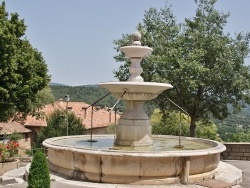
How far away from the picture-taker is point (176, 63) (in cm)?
2066

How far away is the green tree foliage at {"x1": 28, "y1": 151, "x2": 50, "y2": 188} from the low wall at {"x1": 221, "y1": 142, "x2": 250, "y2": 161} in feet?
31.5

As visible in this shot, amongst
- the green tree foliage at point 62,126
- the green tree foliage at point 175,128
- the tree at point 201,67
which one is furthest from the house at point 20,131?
the tree at point 201,67

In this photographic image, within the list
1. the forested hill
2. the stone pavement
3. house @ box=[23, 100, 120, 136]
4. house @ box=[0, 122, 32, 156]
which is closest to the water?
the stone pavement

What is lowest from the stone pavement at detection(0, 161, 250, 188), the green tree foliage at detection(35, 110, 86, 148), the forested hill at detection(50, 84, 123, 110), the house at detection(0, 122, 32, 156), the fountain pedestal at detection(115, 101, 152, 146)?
the house at detection(0, 122, 32, 156)

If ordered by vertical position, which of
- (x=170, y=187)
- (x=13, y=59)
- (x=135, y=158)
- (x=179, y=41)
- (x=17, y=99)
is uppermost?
(x=179, y=41)

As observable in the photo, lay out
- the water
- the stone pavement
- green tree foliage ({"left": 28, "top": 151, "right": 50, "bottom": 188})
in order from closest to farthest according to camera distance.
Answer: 1. green tree foliage ({"left": 28, "top": 151, "right": 50, "bottom": 188})
2. the stone pavement
3. the water

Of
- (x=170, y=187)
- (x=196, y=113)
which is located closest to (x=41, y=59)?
(x=196, y=113)

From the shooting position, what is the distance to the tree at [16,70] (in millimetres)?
19391

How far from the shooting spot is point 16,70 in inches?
813

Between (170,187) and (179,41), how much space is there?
14.4 metres

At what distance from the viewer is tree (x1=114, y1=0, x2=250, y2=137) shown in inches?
801

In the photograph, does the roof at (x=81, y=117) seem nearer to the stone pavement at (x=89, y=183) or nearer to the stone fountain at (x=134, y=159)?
the stone fountain at (x=134, y=159)

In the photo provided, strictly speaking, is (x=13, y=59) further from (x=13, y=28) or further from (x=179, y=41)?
(x=179, y=41)

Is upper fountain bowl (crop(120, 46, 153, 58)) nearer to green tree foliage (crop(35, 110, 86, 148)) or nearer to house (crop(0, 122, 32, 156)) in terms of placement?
green tree foliage (crop(35, 110, 86, 148))
